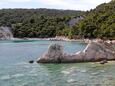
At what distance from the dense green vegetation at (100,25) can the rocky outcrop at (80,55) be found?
6199cm

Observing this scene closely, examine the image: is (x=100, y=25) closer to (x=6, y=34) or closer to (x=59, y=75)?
(x=6, y=34)

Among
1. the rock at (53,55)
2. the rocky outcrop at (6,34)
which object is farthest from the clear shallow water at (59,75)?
the rocky outcrop at (6,34)

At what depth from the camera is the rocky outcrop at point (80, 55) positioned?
51.3m

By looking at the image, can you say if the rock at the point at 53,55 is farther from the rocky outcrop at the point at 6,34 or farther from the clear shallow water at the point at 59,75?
the rocky outcrop at the point at 6,34

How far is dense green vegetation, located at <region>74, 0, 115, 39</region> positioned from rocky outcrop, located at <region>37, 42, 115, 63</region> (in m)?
62.0

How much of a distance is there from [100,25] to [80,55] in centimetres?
7948

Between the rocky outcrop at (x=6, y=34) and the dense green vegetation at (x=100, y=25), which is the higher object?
the dense green vegetation at (x=100, y=25)

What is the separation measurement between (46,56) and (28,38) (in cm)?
13274

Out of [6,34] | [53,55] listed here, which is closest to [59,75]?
[53,55]

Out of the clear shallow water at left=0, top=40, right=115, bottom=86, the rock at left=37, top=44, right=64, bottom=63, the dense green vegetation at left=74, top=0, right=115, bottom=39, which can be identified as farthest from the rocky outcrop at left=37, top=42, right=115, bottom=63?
the dense green vegetation at left=74, top=0, right=115, bottom=39

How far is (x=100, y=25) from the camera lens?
130 meters

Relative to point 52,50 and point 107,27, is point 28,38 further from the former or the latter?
point 52,50

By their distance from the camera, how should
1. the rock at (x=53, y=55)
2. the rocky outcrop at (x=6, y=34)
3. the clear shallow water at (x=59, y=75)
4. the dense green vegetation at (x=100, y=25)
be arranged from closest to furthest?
the clear shallow water at (x=59, y=75) → the rock at (x=53, y=55) → the dense green vegetation at (x=100, y=25) → the rocky outcrop at (x=6, y=34)

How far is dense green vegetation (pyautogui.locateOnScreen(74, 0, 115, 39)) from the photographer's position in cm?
11962
